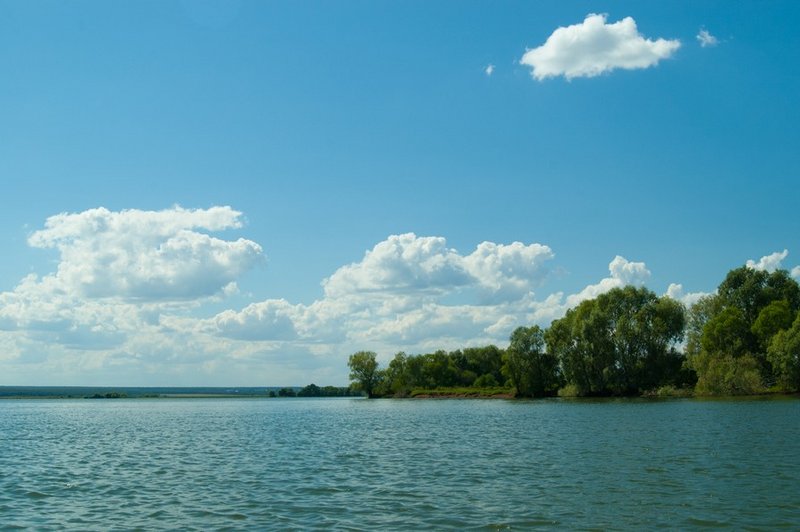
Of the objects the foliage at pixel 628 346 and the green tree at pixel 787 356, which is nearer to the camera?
the green tree at pixel 787 356

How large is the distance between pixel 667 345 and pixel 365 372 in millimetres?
81503

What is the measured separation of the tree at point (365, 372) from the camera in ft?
576

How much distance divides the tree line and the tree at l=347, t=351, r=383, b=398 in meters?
52.4

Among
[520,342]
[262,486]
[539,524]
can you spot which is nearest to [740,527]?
[539,524]

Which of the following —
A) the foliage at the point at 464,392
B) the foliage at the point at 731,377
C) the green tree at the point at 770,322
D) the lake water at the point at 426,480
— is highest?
the green tree at the point at 770,322

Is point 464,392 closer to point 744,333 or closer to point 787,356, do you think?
point 744,333

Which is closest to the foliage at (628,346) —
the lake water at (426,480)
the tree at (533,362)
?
the tree at (533,362)

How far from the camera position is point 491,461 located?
34.3 metres

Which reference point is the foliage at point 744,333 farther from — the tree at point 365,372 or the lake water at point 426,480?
the tree at point 365,372

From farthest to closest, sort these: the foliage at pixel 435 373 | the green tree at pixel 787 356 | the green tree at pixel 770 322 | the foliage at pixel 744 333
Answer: the foliage at pixel 435 373
the green tree at pixel 770 322
the foliage at pixel 744 333
the green tree at pixel 787 356

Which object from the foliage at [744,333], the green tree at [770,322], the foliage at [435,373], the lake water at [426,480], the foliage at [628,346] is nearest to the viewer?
the lake water at [426,480]

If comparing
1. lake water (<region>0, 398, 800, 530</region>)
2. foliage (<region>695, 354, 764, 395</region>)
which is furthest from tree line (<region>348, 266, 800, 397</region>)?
lake water (<region>0, 398, 800, 530</region>)

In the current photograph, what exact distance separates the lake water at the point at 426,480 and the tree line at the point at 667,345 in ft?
152

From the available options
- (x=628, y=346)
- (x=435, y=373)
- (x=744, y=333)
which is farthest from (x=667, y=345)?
(x=435, y=373)
